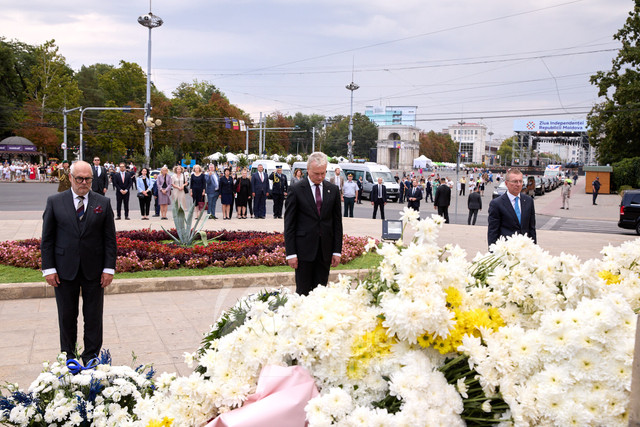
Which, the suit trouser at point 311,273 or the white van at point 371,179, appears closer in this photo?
the suit trouser at point 311,273

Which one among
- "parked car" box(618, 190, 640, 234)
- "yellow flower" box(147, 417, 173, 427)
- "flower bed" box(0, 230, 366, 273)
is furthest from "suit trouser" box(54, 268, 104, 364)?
"parked car" box(618, 190, 640, 234)

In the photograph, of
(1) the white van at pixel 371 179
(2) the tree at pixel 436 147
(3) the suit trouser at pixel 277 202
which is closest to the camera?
(3) the suit trouser at pixel 277 202

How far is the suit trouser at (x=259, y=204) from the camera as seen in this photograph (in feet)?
67.9

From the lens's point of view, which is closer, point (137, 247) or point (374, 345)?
point (374, 345)

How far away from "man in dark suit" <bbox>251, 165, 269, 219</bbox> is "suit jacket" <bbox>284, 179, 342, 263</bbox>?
47.4ft

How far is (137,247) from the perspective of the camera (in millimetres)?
11000

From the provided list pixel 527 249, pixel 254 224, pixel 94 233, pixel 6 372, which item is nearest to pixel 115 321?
pixel 6 372

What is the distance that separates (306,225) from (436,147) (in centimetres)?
16298

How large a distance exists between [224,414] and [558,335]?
1296 millimetres

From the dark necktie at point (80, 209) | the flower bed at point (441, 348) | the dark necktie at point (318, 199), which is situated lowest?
the flower bed at point (441, 348)

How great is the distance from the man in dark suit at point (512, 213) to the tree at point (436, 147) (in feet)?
497

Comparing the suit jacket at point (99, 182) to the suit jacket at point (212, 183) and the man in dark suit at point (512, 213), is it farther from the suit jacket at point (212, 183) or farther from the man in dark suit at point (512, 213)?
the man in dark suit at point (512, 213)

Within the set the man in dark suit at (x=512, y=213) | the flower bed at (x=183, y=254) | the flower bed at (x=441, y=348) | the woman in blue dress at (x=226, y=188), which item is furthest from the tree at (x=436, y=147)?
the flower bed at (x=441, y=348)

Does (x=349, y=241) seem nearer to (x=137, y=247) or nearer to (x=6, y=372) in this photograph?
(x=137, y=247)
